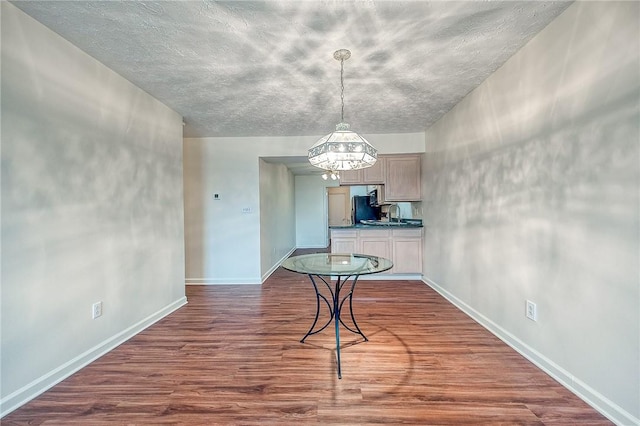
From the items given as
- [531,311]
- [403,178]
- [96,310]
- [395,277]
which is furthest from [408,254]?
[96,310]

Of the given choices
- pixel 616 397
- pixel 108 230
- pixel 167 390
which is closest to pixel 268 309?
pixel 167 390

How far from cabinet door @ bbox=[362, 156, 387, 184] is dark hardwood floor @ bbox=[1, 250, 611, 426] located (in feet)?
7.66

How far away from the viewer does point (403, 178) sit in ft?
14.9

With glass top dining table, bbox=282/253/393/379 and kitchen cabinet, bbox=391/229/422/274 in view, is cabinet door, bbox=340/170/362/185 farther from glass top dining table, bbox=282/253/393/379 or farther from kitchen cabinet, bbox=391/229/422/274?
glass top dining table, bbox=282/253/393/379

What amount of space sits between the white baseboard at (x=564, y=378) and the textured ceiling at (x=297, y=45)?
2.24m

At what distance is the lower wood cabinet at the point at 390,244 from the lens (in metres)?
4.45

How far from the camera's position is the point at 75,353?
1977 mm

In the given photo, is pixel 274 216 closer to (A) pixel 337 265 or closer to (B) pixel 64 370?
(A) pixel 337 265

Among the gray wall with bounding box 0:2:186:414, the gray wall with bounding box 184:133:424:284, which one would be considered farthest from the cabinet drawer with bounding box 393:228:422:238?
the gray wall with bounding box 0:2:186:414

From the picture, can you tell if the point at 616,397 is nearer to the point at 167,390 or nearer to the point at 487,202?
the point at 487,202

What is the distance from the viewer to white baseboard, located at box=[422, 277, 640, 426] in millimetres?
1411

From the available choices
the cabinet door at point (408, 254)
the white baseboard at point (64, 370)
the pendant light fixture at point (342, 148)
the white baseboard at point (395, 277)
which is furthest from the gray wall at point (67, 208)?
the cabinet door at point (408, 254)

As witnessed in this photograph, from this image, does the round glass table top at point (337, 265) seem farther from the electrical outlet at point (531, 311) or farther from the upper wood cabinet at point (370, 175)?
the upper wood cabinet at point (370, 175)

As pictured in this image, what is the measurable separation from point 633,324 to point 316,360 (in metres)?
1.81
